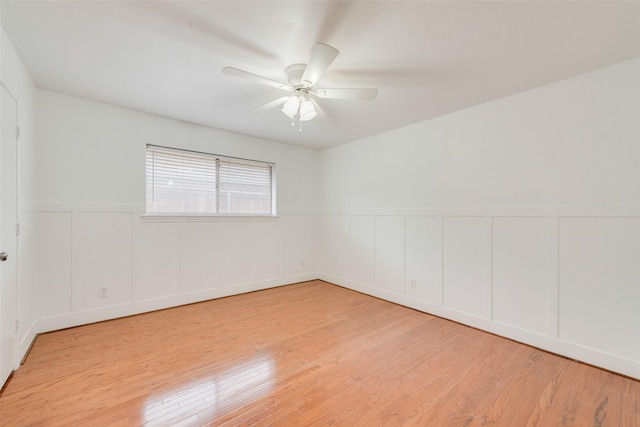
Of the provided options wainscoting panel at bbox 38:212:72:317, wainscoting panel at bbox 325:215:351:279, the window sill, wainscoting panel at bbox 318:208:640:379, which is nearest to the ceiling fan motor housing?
wainscoting panel at bbox 318:208:640:379

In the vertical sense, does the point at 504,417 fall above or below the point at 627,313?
below

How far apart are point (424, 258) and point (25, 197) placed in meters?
4.03

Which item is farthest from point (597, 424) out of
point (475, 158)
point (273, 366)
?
point (475, 158)

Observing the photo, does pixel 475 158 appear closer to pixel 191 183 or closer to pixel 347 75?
pixel 347 75

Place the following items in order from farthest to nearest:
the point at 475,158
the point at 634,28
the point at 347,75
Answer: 1. the point at 475,158
2. the point at 347,75
3. the point at 634,28

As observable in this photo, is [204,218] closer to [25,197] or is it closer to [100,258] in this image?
[100,258]

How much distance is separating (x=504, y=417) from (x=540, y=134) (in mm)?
2328

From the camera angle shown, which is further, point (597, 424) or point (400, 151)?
point (400, 151)

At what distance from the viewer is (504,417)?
1.60m

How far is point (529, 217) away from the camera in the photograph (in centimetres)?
250

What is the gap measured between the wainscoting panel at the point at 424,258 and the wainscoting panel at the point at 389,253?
0.09 m

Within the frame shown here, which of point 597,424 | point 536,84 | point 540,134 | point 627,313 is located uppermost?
point 536,84

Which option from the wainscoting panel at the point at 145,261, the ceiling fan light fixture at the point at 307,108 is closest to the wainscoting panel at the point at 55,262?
the wainscoting panel at the point at 145,261

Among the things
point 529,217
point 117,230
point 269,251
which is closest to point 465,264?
point 529,217
